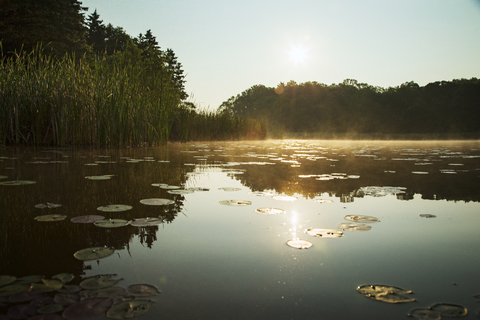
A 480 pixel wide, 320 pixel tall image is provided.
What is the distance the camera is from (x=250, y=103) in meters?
70.8

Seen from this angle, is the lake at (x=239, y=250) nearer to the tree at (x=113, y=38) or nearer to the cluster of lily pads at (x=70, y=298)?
the cluster of lily pads at (x=70, y=298)

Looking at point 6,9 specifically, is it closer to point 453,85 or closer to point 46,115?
point 46,115

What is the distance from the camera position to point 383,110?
5231 cm

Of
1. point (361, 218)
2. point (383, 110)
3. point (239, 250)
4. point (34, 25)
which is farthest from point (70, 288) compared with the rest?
point (383, 110)

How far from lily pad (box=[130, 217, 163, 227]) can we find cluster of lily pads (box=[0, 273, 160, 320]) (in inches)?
21.0

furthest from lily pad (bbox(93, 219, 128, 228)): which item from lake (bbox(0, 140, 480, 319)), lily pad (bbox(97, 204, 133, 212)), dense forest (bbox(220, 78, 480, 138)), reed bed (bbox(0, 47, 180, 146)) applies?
dense forest (bbox(220, 78, 480, 138))

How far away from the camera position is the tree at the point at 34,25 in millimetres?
16125

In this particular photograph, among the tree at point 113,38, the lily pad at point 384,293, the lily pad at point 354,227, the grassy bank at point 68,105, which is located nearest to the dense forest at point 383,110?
the tree at point 113,38

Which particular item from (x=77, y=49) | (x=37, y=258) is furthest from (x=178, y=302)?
(x=77, y=49)

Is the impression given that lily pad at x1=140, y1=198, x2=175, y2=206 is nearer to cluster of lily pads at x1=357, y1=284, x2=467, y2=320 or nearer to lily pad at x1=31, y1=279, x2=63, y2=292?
lily pad at x1=31, y1=279, x2=63, y2=292

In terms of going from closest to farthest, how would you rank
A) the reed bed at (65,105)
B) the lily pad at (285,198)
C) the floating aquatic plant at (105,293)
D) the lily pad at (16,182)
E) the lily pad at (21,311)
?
1. the lily pad at (21,311)
2. the floating aquatic plant at (105,293)
3. the lily pad at (285,198)
4. the lily pad at (16,182)
5. the reed bed at (65,105)

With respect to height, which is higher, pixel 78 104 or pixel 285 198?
pixel 78 104

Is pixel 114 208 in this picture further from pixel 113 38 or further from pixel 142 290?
pixel 113 38

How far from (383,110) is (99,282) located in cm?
5737
